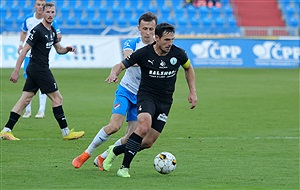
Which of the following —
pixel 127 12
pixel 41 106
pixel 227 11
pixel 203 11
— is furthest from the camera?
pixel 227 11

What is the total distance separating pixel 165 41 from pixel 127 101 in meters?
1.19

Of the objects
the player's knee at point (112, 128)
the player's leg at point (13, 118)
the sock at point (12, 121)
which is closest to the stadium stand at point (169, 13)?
the player's leg at point (13, 118)

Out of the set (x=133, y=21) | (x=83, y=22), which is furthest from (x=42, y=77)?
(x=133, y=21)

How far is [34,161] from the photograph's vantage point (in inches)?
396

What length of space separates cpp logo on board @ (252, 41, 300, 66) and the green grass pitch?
7428 mm

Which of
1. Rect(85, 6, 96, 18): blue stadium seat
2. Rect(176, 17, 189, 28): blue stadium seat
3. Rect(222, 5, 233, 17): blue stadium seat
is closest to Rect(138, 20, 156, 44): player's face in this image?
Rect(176, 17, 189, 28): blue stadium seat

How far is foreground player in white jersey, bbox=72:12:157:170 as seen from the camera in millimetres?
9492

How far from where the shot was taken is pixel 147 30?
375 inches

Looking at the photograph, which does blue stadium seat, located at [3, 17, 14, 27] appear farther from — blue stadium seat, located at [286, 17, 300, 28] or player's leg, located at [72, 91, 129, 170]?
player's leg, located at [72, 91, 129, 170]

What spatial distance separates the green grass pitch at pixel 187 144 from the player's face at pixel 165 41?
5.02 feet

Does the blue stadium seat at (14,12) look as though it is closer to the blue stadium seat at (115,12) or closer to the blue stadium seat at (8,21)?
the blue stadium seat at (8,21)

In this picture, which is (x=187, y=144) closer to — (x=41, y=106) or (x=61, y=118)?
(x=61, y=118)

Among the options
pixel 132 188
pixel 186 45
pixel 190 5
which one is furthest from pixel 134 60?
pixel 190 5

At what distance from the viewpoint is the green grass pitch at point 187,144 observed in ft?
28.6
